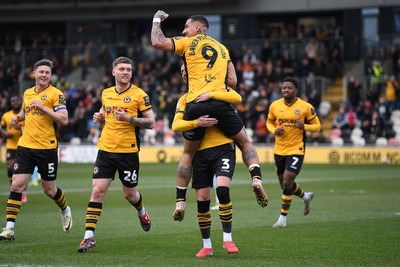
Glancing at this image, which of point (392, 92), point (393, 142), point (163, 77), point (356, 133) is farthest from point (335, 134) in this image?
point (163, 77)

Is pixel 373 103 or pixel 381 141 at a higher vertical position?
pixel 373 103

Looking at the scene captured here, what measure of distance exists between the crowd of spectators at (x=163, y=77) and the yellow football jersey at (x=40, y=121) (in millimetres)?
24289

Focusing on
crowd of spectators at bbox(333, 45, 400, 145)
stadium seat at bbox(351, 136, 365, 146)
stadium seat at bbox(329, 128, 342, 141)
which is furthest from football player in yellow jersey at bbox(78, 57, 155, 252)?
stadium seat at bbox(329, 128, 342, 141)

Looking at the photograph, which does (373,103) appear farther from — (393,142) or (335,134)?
(393,142)

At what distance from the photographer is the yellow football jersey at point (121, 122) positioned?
40.9ft

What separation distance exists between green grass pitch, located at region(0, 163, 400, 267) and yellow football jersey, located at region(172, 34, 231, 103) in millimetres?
2161

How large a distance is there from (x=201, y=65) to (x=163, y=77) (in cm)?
3295

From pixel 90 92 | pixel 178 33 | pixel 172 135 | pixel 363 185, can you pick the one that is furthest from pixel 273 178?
pixel 178 33

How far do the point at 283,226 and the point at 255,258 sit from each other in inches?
163

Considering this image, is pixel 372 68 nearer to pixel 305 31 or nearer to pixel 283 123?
pixel 305 31

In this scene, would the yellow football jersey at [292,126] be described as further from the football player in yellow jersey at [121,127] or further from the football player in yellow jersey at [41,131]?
the football player in yellow jersey at [41,131]

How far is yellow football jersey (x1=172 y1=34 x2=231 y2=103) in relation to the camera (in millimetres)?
11164

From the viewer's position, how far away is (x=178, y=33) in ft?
162

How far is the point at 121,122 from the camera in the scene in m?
12.5
